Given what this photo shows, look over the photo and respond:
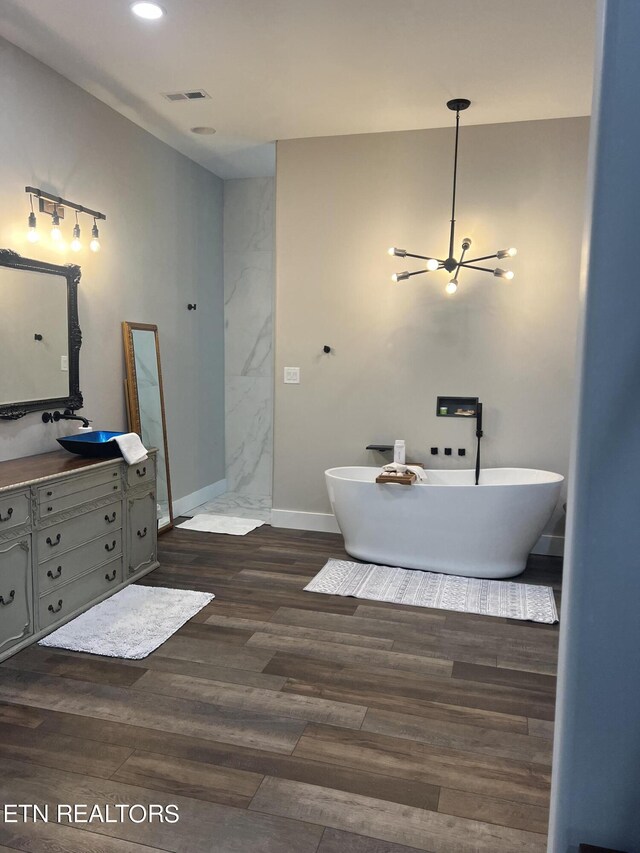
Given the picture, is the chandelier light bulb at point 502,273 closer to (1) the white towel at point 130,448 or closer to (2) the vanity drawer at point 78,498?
(1) the white towel at point 130,448

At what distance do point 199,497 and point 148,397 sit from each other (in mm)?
1311

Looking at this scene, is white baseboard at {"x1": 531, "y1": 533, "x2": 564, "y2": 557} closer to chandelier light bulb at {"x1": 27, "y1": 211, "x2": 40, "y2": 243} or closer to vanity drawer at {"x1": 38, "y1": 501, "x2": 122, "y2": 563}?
vanity drawer at {"x1": 38, "y1": 501, "x2": 122, "y2": 563}

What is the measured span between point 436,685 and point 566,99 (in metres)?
3.51

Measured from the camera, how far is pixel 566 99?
13.0 feet

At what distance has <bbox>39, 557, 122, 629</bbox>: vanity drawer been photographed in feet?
10.2

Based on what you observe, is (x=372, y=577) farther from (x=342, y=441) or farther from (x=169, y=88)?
(x=169, y=88)

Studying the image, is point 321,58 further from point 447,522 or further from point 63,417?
point 447,522

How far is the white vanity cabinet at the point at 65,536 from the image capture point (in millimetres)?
2877

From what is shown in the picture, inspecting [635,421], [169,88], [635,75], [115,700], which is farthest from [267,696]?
[169,88]

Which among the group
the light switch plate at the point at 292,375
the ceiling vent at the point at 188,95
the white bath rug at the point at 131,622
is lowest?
the white bath rug at the point at 131,622

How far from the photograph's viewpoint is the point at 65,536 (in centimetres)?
322

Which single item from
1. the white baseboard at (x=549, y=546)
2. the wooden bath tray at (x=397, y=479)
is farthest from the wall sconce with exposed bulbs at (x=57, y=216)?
the white baseboard at (x=549, y=546)

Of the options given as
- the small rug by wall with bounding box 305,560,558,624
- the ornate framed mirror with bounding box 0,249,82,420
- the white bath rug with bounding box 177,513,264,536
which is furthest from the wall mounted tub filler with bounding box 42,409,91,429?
the small rug by wall with bounding box 305,560,558,624

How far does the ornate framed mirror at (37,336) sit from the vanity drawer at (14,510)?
2.35 feet
